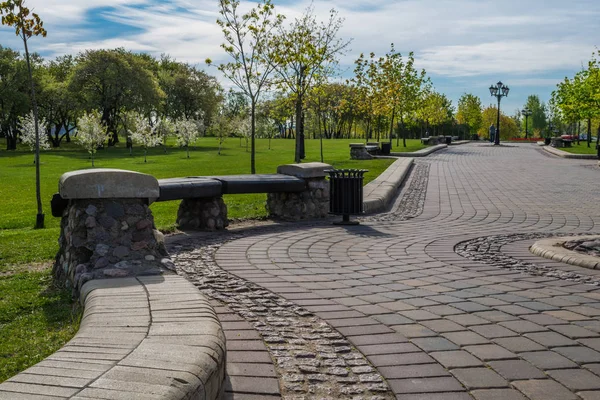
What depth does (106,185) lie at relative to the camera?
5.07 m

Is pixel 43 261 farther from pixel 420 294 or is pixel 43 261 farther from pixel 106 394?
pixel 106 394

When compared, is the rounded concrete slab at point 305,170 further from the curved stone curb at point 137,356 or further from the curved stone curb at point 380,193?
the curved stone curb at point 137,356

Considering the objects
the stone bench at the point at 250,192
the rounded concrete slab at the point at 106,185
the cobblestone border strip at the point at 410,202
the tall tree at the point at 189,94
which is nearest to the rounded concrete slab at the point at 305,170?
the stone bench at the point at 250,192

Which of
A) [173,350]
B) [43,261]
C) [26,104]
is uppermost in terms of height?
[26,104]

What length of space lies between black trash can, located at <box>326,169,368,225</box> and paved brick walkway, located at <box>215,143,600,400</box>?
1.01 feet

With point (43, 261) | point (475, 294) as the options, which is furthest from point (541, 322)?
point (43, 261)

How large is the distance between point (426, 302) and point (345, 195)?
15.6 feet

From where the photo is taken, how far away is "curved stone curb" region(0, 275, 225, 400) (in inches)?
82.4

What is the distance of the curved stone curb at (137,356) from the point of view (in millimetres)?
2092

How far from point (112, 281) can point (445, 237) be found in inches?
207

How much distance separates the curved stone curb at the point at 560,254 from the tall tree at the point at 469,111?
79.4 metres

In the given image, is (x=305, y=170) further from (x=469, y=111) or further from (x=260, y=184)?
(x=469, y=111)

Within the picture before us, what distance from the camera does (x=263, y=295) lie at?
4.88 meters

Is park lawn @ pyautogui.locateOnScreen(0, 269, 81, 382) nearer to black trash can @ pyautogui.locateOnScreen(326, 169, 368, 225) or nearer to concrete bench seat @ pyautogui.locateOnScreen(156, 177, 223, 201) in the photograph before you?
concrete bench seat @ pyautogui.locateOnScreen(156, 177, 223, 201)
